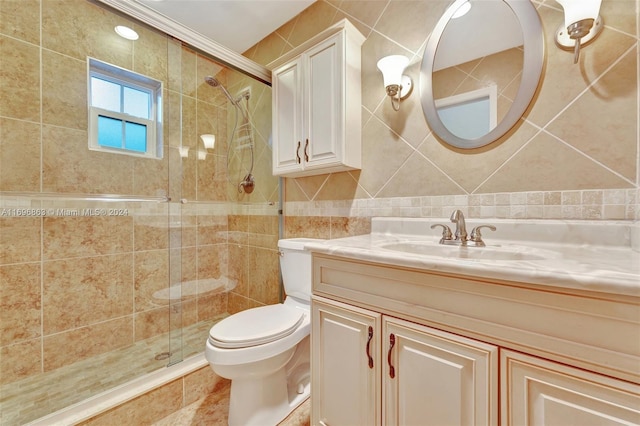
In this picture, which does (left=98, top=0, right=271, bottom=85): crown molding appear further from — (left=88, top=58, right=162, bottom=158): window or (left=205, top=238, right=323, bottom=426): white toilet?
(left=205, top=238, right=323, bottom=426): white toilet

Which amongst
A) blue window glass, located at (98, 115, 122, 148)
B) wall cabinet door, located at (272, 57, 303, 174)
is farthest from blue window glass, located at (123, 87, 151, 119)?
wall cabinet door, located at (272, 57, 303, 174)

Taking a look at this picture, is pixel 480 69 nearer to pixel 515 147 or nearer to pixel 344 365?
pixel 515 147

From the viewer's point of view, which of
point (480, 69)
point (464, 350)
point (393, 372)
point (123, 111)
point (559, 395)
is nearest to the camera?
point (559, 395)

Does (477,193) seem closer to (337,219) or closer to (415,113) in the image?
(415,113)

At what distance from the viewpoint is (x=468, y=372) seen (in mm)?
661

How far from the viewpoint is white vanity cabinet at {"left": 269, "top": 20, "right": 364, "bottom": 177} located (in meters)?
1.39

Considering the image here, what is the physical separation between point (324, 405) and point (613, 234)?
116 centimetres

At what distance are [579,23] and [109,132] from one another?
2.38 m

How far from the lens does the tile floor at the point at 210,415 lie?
123 cm

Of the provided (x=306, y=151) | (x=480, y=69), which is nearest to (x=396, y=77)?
(x=480, y=69)

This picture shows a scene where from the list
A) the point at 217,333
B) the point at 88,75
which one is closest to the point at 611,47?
the point at 217,333

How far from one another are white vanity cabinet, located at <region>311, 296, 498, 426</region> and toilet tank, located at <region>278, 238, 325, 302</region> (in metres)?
0.51

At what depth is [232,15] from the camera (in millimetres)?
1865

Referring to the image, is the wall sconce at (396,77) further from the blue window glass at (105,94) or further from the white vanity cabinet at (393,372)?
the blue window glass at (105,94)
